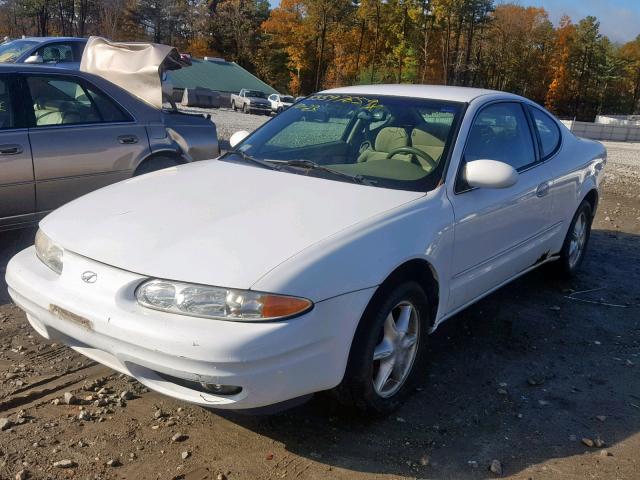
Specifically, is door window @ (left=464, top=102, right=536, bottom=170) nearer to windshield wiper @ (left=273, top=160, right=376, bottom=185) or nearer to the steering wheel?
the steering wheel

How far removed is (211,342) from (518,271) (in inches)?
104

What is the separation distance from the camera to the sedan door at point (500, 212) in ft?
11.7

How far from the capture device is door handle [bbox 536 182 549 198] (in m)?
Result: 4.37

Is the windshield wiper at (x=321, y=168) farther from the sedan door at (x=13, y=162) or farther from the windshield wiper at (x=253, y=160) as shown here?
the sedan door at (x=13, y=162)

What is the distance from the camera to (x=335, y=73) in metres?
71.8

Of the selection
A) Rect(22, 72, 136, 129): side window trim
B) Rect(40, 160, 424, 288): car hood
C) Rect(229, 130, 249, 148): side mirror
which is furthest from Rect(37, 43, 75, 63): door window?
Rect(40, 160, 424, 288): car hood

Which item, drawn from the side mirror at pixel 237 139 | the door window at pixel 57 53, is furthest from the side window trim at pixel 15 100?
the door window at pixel 57 53

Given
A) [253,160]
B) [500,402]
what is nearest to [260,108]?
[253,160]

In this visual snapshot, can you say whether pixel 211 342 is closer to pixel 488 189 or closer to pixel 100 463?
pixel 100 463

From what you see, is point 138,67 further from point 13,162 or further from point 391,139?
point 391,139

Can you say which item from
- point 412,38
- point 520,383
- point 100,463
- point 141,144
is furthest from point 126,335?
point 412,38

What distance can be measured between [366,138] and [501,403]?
5.96ft

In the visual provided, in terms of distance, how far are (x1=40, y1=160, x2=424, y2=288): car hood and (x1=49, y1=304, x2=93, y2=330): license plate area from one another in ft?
0.84

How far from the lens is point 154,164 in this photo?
5.87 meters
